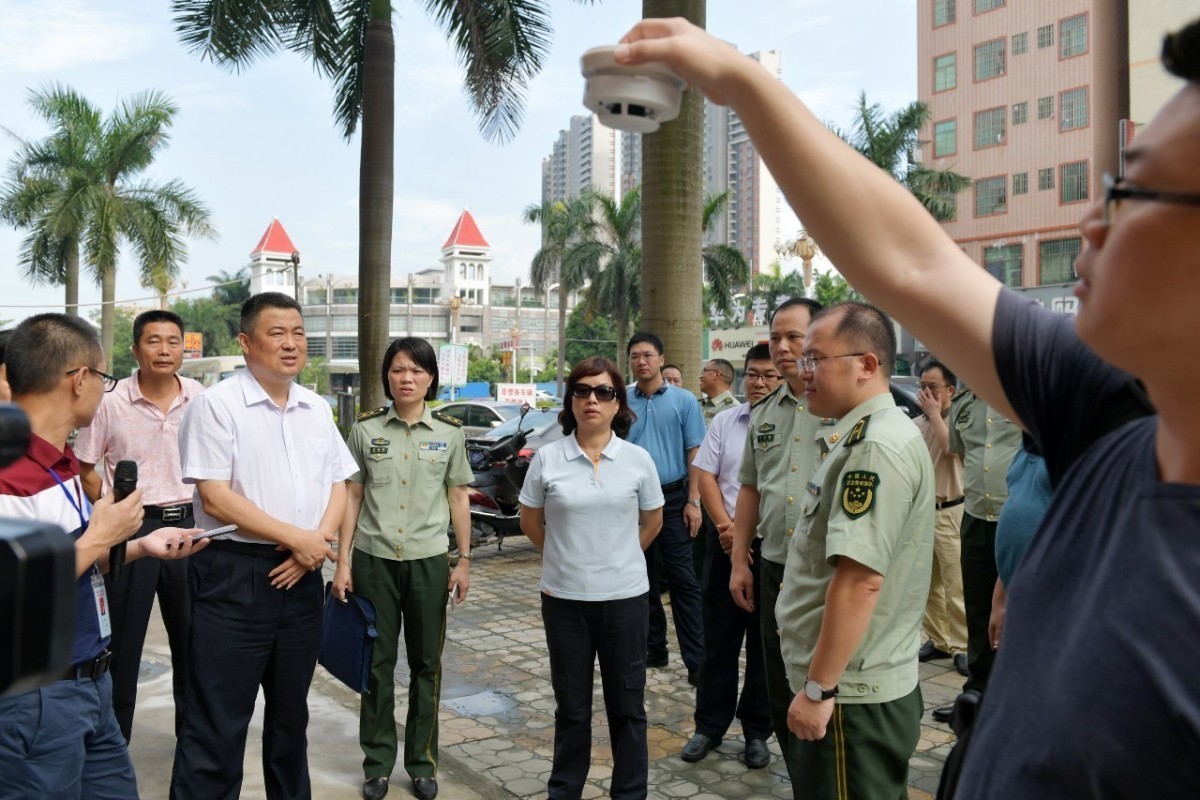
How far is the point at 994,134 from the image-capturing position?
37906mm

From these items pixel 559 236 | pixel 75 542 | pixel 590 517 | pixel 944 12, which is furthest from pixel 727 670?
pixel 944 12

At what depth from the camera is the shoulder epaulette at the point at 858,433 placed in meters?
2.92

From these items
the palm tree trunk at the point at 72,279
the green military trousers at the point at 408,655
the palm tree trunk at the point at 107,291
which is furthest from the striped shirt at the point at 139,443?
the palm tree trunk at the point at 72,279

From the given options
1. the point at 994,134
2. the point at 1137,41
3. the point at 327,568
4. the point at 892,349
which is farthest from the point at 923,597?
the point at 994,134

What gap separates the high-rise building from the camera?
3547 cm

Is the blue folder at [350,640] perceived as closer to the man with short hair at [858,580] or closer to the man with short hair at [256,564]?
the man with short hair at [256,564]

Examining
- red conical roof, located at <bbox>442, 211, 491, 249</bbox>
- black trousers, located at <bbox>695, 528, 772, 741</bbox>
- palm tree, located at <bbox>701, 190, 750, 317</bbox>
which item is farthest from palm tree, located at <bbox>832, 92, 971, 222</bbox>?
red conical roof, located at <bbox>442, 211, 491, 249</bbox>

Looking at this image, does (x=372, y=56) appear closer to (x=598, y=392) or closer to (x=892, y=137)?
(x=598, y=392)

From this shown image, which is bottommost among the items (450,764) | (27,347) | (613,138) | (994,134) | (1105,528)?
(450,764)

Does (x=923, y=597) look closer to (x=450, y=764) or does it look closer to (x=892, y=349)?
(x=892, y=349)

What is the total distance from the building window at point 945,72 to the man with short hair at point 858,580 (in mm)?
40232

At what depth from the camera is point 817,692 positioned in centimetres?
274

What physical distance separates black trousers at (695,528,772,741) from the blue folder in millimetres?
1640

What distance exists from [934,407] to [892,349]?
11.5 ft
